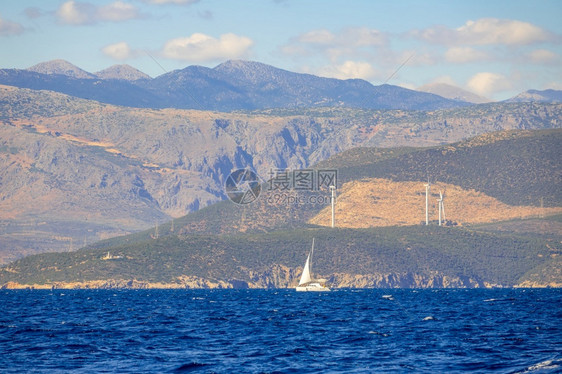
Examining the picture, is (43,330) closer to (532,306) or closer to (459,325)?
(459,325)

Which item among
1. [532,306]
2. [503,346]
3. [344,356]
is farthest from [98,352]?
[532,306]

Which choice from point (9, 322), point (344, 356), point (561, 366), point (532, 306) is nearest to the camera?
point (561, 366)

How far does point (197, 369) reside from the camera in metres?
94.2

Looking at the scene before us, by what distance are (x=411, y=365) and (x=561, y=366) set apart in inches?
553

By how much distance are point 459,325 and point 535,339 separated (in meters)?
24.2

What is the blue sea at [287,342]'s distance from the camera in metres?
95.4

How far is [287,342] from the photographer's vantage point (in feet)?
384

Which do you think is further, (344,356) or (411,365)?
(344,356)

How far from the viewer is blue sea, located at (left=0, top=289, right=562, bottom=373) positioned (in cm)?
9544

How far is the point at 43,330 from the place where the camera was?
136 m

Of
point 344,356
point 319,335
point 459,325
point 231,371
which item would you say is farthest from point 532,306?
point 231,371

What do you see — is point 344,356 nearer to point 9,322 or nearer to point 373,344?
point 373,344

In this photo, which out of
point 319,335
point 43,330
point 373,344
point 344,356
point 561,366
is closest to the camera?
point 561,366

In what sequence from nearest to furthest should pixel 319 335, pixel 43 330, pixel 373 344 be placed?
pixel 373 344
pixel 319 335
pixel 43 330
